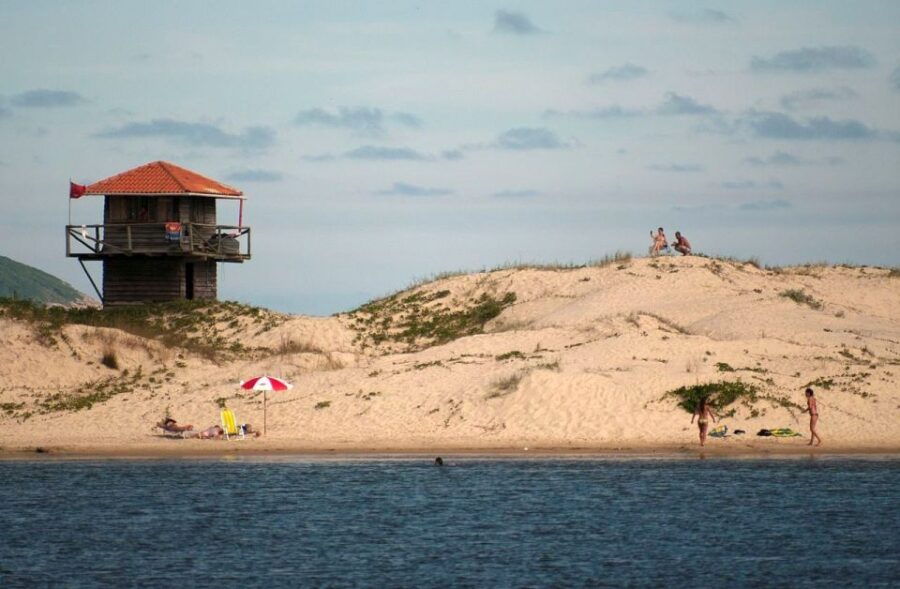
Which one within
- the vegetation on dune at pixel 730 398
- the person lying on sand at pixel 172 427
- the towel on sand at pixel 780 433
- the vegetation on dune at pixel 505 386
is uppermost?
the vegetation on dune at pixel 505 386

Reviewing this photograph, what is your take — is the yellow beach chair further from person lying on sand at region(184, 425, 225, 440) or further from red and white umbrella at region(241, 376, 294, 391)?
red and white umbrella at region(241, 376, 294, 391)

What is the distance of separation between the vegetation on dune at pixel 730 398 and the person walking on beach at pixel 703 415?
0.78 ft

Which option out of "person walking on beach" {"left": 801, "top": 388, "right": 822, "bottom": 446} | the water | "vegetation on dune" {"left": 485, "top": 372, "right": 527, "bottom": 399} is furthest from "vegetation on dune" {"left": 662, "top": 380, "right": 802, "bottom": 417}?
"vegetation on dune" {"left": 485, "top": 372, "right": 527, "bottom": 399}

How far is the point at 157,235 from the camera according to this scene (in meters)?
60.1

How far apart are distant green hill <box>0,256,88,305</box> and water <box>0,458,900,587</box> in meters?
80.4

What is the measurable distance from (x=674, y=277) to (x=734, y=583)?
29.8 meters

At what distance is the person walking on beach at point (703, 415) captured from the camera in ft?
128

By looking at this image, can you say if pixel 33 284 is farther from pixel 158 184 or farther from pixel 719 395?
pixel 719 395

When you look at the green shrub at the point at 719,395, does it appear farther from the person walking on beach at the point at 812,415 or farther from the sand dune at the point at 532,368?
the person walking on beach at the point at 812,415

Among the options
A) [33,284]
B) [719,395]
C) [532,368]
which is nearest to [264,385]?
[532,368]

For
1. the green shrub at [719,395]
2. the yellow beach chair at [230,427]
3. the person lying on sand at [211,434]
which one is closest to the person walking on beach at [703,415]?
the green shrub at [719,395]

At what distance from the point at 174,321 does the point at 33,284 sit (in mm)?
70493

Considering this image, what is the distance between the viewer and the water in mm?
26109

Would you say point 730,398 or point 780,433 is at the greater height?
point 730,398
